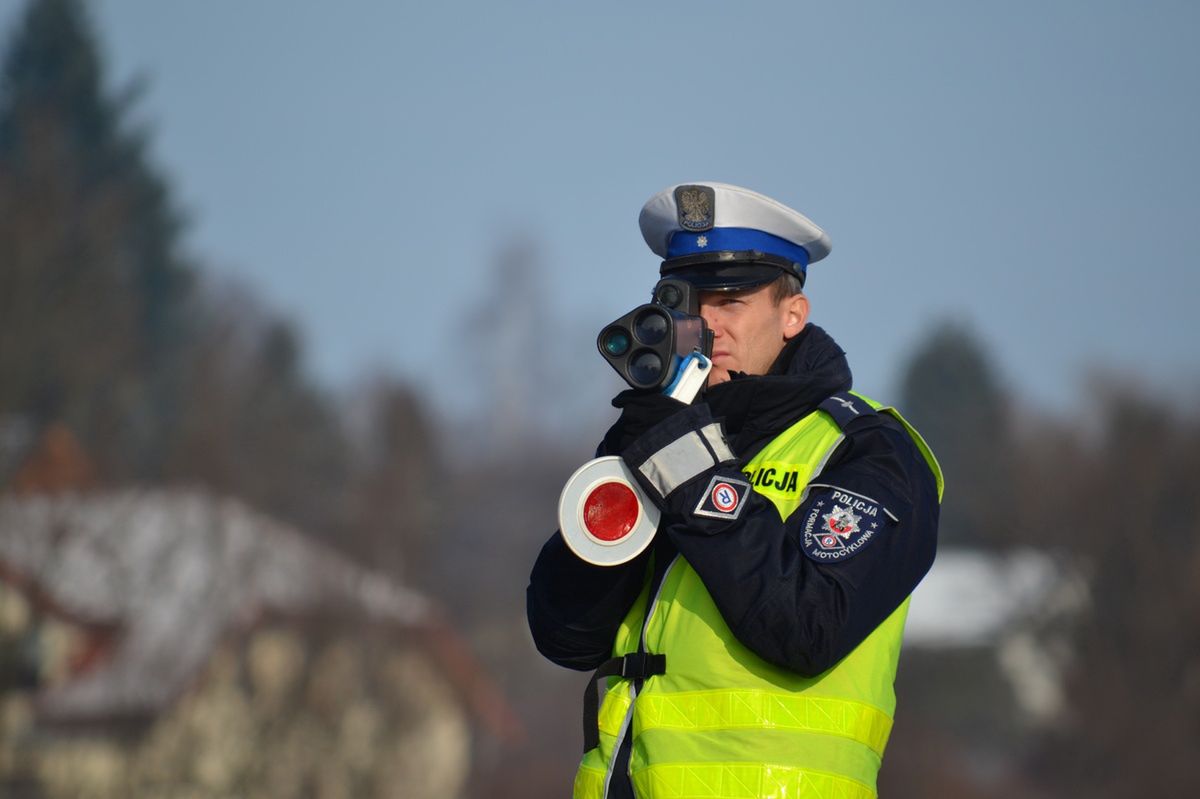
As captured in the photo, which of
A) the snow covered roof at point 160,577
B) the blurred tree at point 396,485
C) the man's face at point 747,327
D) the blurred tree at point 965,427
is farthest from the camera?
the blurred tree at point 965,427

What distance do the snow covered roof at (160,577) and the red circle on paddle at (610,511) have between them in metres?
14.1

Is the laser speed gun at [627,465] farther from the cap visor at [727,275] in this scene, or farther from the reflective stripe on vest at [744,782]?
the reflective stripe on vest at [744,782]

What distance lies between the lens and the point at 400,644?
20297 millimetres

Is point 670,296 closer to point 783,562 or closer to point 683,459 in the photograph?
point 683,459

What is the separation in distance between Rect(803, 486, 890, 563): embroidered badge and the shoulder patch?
0.20 metres

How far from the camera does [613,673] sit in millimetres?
3371

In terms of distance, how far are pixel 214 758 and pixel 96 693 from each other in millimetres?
4117

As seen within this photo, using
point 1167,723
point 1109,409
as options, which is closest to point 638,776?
point 1167,723

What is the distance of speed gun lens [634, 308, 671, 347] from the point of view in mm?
→ 3195

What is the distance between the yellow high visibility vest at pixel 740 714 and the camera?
3.10 m

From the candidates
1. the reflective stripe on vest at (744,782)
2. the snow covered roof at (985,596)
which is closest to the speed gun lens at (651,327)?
the reflective stripe on vest at (744,782)

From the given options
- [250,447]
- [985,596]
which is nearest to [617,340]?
[250,447]

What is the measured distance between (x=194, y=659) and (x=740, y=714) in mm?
17017

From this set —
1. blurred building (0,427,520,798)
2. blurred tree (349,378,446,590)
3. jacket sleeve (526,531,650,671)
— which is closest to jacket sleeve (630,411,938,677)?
jacket sleeve (526,531,650,671)
